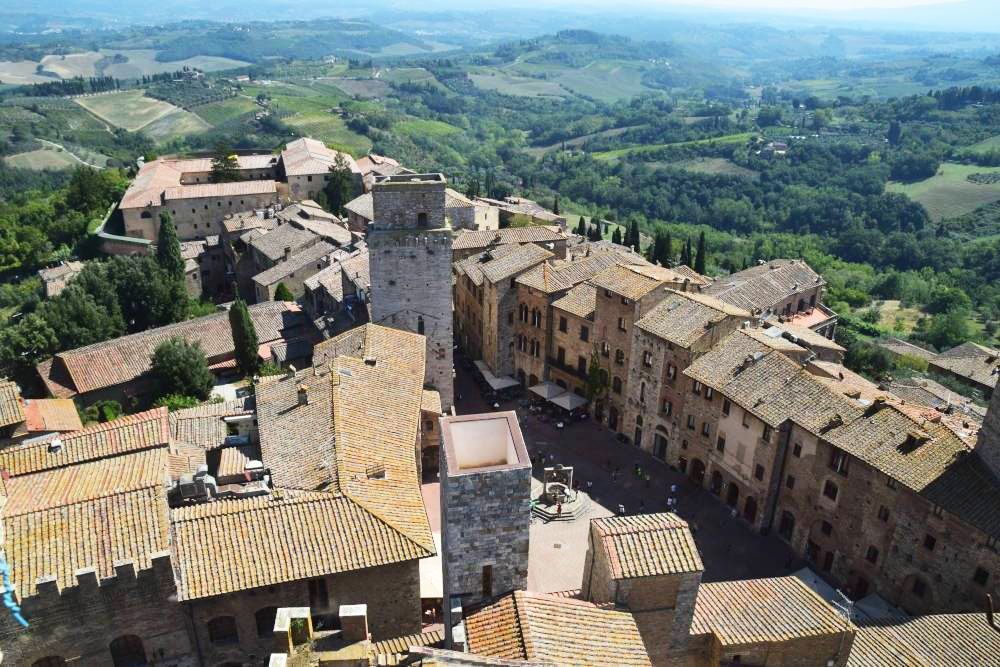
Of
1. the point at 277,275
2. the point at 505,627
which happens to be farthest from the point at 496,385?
the point at 505,627

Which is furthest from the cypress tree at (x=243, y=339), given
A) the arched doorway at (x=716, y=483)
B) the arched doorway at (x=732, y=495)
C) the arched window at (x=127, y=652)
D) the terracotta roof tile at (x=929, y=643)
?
the terracotta roof tile at (x=929, y=643)

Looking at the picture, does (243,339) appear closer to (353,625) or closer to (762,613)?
(353,625)

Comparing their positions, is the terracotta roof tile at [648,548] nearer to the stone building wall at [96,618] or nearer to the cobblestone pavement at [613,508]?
the stone building wall at [96,618]

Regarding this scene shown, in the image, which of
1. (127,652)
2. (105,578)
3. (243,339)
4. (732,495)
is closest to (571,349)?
(732,495)

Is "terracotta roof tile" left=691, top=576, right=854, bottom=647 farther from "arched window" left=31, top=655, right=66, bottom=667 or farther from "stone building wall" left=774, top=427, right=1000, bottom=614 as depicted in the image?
"arched window" left=31, top=655, right=66, bottom=667

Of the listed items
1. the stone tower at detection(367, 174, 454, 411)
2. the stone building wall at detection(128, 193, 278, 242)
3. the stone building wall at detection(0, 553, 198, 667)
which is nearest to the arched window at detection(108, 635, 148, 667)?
the stone building wall at detection(0, 553, 198, 667)
